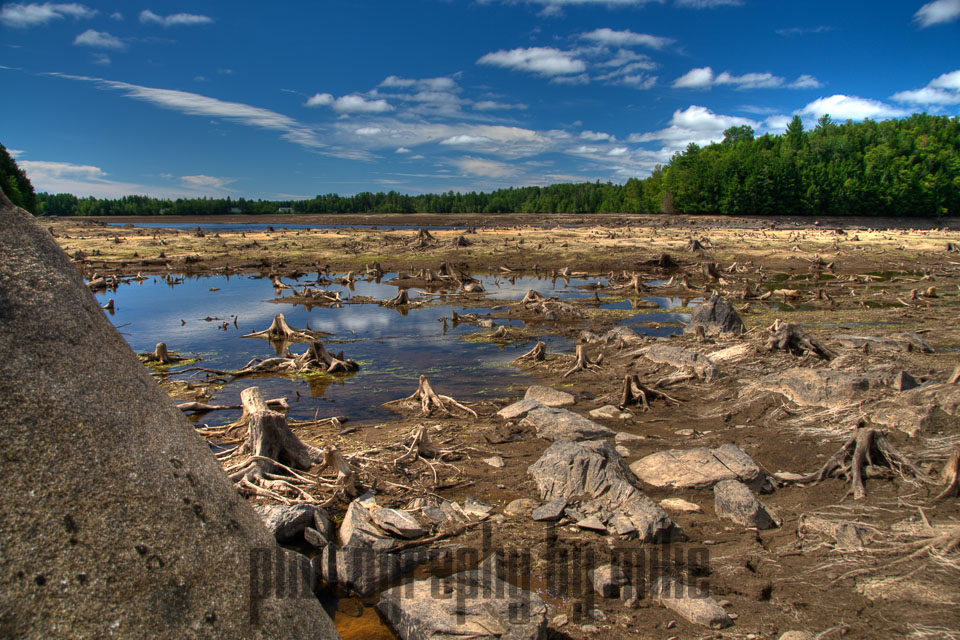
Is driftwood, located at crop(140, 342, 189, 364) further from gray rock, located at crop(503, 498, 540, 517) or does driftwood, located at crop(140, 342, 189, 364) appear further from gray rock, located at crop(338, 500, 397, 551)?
gray rock, located at crop(503, 498, 540, 517)

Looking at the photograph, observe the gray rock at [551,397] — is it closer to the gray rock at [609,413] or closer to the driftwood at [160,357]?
the gray rock at [609,413]

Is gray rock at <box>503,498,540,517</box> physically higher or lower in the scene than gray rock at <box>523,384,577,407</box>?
lower

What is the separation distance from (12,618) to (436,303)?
994 inches

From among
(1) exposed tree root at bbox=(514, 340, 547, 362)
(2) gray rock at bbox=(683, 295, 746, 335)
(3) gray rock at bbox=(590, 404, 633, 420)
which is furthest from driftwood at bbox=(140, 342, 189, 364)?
(2) gray rock at bbox=(683, 295, 746, 335)

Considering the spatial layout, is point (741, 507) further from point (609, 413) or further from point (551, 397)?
point (551, 397)

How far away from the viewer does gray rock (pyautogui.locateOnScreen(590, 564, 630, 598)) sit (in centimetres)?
534

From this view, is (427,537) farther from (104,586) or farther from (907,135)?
(907,135)

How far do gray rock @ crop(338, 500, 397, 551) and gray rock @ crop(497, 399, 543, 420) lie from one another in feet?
14.7

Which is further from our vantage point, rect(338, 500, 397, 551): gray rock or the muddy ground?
rect(338, 500, 397, 551): gray rock

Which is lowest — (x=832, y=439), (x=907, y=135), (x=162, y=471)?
(x=832, y=439)

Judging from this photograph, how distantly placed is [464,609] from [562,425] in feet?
17.8

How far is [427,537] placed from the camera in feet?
21.9

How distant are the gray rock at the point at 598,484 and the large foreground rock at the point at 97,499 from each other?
417 cm

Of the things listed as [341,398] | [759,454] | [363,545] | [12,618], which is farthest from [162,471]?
[341,398]
